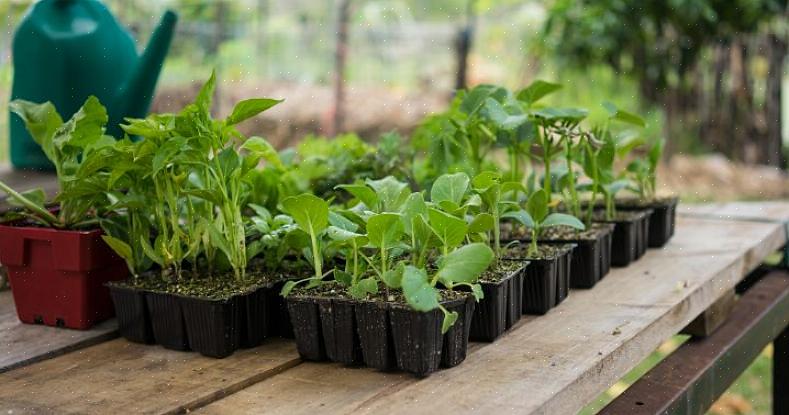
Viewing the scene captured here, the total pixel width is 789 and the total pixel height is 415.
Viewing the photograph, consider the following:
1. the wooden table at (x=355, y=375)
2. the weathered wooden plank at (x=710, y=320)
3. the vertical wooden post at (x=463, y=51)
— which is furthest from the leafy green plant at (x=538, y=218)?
the vertical wooden post at (x=463, y=51)

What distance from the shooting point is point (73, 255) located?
1.18 meters

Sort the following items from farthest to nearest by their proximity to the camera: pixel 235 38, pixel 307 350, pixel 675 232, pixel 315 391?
pixel 235 38, pixel 675 232, pixel 307 350, pixel 315 391

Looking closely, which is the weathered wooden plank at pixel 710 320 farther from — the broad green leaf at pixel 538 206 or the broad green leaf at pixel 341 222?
the broad green leaf at pixel 341 222

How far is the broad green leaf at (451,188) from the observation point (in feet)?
3.60

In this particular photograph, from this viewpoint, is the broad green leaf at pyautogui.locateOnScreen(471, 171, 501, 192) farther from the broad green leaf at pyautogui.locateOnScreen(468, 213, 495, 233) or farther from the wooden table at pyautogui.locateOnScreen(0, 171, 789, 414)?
the wooden table at pyautogui.locateOnScreen(0, 171, 789, 414)

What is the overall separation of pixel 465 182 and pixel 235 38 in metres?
5.27

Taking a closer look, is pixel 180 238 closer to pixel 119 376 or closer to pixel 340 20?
pixel 119 376

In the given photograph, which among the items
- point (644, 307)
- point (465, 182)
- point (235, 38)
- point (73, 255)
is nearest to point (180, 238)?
point (73, 255)

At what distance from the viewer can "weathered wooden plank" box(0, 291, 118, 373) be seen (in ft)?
3.54

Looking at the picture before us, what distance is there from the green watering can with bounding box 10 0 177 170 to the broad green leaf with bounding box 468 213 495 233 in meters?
0.80

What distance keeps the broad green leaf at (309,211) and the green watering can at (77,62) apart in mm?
670

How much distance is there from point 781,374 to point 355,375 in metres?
1.68

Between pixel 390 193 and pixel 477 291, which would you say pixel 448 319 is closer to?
pixel 477 291

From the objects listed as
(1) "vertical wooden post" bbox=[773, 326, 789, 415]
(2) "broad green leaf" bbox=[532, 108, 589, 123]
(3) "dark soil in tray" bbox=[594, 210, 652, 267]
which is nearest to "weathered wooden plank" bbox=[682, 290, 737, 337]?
(3) "dark soil in tray" bbox=[594, 210, 652, 267]
